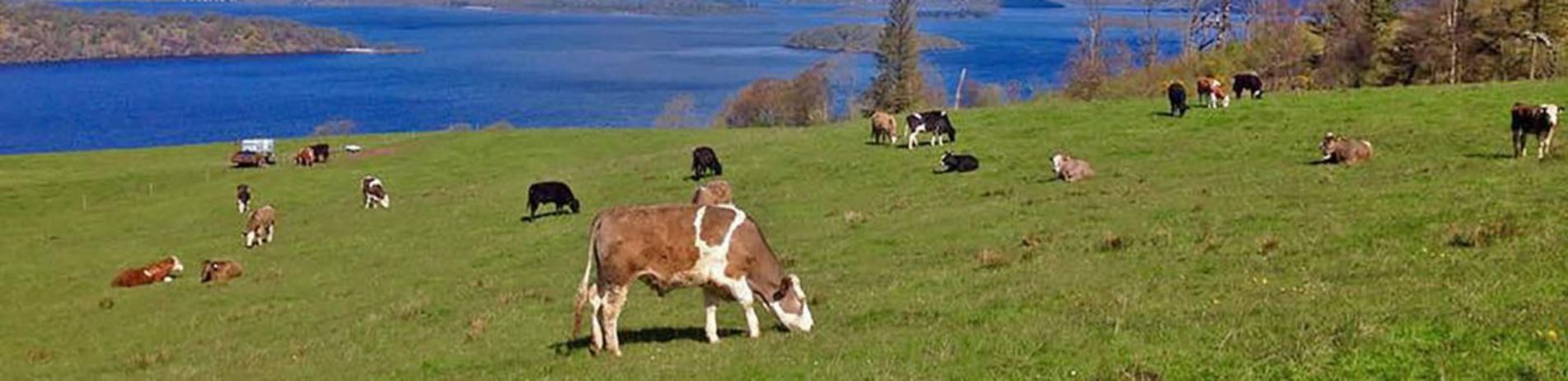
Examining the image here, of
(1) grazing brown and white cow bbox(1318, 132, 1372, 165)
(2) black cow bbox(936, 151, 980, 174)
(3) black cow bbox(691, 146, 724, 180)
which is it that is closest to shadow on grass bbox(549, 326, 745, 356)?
(1) grazing brown and white cow bbox(1318, 132, 1372, 165)

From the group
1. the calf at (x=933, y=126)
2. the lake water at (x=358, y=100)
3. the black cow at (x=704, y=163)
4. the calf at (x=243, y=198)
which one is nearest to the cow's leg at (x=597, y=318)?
the black cow at (x=704, y=163)

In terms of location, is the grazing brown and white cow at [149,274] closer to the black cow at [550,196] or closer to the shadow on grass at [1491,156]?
the black cow at [550,196]

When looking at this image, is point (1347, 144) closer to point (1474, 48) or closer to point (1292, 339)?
point (1292, 339)

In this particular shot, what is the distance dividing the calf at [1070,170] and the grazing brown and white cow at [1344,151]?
17.8 ft

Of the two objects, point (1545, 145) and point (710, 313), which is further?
point (1545, 145)

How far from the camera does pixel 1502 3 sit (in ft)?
204

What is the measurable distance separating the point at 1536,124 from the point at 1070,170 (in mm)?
→ 10278

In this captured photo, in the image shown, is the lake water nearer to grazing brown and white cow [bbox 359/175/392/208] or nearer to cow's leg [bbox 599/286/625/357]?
grazing brown and white cow [bbox 359/175/392/208]

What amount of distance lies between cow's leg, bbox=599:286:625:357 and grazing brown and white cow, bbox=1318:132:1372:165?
831 inches

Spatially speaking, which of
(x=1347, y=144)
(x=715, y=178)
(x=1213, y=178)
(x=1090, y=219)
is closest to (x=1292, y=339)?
(x=1090, y=219)

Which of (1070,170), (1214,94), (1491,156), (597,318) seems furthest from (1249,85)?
(597,318)

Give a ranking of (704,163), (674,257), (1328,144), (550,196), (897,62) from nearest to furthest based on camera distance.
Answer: (674,257), (1328,144), (550,196), (704,163), (897,62)

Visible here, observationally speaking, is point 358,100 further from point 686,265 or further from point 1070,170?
point 686,265

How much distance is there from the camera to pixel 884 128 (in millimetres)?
45344
